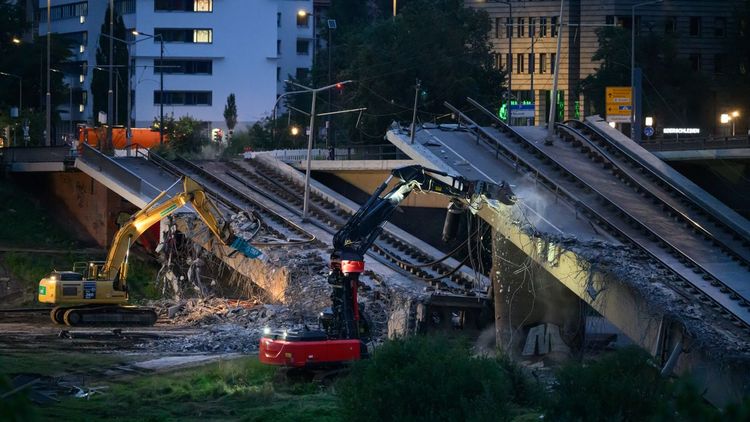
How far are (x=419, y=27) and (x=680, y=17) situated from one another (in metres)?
38.3

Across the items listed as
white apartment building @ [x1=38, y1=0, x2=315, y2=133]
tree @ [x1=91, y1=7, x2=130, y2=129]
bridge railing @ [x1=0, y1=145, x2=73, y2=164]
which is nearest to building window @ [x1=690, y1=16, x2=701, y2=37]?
white apartment building @ [x1=38, y1=0, x2=315, y2=133]

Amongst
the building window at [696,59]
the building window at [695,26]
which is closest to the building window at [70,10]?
the building window at [695,26]

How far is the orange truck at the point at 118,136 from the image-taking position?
232 ft

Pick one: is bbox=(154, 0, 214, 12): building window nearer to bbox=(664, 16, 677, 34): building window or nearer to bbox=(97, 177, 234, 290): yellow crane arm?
bbox=(664, 16, 677, 34): building window

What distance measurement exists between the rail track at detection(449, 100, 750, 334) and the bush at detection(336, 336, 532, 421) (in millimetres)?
13569

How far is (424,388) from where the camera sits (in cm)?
1831

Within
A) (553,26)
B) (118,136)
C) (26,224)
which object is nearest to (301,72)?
(553,26)

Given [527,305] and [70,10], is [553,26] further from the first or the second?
[527,305]

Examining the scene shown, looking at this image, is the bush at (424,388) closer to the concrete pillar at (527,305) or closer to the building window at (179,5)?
the concrete pillar at (527,305)

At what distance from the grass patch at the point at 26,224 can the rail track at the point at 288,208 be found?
584 cm

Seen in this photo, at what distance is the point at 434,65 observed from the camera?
66312 mm

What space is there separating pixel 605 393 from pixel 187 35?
88.9 m

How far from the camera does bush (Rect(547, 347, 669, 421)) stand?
57.3 ft

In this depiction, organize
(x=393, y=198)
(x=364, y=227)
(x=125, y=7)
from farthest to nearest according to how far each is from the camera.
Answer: (x=125, y=7) → (x=393, y=198) → (x=364, y=227)
